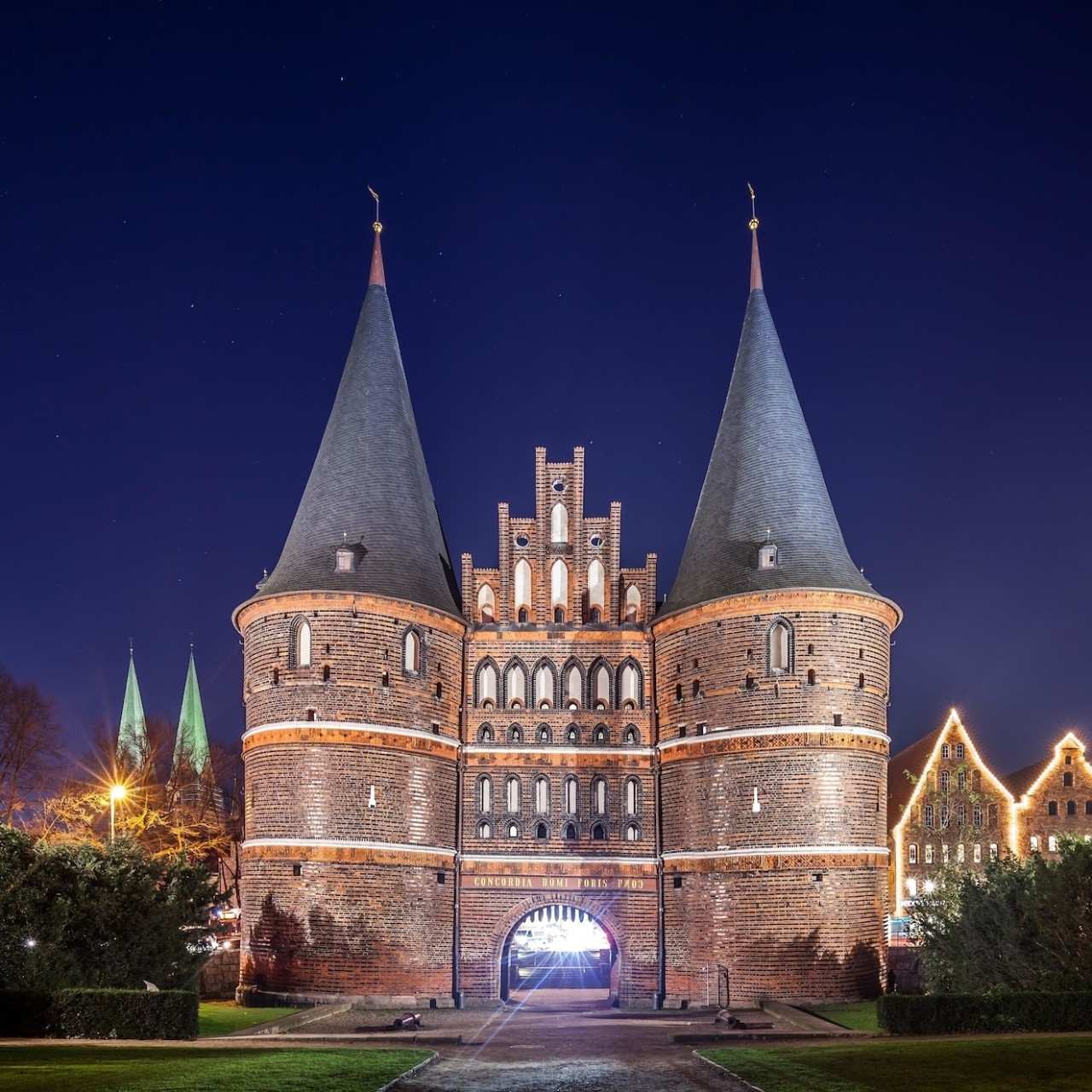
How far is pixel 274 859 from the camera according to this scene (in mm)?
35969

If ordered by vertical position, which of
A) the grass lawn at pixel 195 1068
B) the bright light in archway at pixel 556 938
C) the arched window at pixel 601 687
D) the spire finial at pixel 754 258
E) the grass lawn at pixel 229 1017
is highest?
the spire finial at pixel 754 258

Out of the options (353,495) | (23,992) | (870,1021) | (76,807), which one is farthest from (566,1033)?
(76,807)

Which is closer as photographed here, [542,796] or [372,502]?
[372,502]

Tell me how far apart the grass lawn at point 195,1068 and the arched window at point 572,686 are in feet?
59.0

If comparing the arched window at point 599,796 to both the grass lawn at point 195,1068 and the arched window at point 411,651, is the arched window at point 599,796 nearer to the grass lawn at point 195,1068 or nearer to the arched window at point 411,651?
the arched window at point 411,651

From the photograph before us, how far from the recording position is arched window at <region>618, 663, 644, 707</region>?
4012 centimetres

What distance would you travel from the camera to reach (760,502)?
38.9 metres

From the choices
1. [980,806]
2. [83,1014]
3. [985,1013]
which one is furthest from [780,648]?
[980,806]

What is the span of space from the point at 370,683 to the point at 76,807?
A: 60.1 ft

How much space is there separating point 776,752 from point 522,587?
355 inches

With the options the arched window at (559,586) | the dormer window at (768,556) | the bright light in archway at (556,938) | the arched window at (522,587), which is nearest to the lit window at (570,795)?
the arched window at (559,586)

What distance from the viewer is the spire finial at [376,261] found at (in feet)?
146

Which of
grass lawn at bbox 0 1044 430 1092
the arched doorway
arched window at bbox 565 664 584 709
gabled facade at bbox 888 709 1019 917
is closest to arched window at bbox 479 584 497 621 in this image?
arched window at bbox 565 664 584 709

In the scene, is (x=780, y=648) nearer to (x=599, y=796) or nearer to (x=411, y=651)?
(x=599, y=796)
